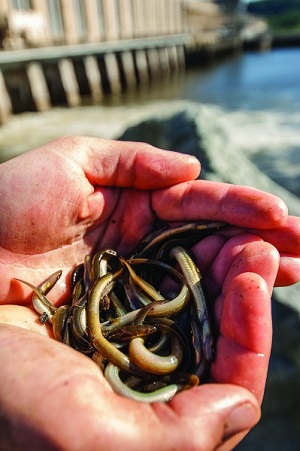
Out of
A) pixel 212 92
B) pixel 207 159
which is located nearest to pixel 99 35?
pixel 212 92

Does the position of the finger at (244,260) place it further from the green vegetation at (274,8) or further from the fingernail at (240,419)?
the green vegetation at (274,8)

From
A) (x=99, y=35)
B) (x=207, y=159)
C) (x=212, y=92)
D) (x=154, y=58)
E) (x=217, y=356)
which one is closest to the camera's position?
(x=217, y=356)

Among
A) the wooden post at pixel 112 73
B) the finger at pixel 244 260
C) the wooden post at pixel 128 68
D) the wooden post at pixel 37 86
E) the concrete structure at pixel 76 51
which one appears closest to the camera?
the finger at pixel 244 260

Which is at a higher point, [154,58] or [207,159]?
[207,159]

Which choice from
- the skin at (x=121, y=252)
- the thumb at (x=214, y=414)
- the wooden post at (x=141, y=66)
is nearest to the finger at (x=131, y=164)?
the skin at (x=121, y=252)

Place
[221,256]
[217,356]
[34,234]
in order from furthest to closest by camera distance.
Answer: [34,234] < [221,256] < [217,356]

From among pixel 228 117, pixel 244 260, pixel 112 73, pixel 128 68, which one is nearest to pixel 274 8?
pixel 128 68

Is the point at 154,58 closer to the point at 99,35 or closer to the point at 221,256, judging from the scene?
the point at 99,35

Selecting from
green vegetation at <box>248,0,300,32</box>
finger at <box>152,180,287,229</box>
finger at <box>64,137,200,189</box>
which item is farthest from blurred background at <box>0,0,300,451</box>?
green vegetation at <box>248,0,300,32</box>
